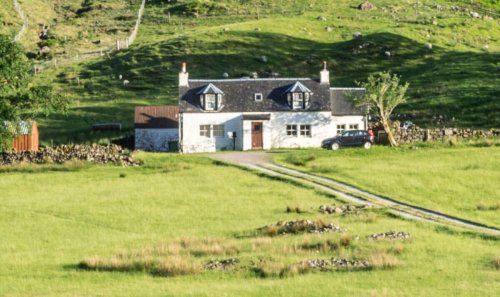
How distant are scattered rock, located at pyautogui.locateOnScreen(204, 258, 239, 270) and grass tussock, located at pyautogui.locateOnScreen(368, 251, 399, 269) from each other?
4588mm

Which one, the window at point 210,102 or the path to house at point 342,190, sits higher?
the window at point 210,102

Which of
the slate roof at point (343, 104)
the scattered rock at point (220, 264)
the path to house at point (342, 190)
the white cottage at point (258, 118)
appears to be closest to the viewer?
the scattered rock at point (220, 264)

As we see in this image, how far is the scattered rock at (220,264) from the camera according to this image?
2803 centimetres

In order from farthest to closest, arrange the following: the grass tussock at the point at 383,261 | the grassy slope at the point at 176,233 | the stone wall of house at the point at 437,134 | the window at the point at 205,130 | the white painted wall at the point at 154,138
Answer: the white painted wall at the point at 154,138
the window at the point at 205,130
the stone wall of house at the point at 437,134
the grass tussock at the point at 383,261
the grassy slope at the point at 176,233

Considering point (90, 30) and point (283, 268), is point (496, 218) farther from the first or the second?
point (90, 30)

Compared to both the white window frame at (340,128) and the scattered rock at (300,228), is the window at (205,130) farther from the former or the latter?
the scattered rock at (300,228)

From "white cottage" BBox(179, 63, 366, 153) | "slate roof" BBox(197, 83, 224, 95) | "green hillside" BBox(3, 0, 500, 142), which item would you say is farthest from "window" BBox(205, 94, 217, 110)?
"green hillside" BBox(3, 0, 500, 142)

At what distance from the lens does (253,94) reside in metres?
73.5

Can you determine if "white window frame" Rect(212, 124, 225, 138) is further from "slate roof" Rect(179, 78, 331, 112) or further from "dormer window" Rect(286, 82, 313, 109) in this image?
"dormer window" Rect(286, 82, 313, 109)

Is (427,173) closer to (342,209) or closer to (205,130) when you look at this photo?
(342,209)

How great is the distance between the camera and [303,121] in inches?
2837

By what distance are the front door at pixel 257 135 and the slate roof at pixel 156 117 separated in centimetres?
749

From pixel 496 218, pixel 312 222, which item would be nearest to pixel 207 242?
pixel 312 222

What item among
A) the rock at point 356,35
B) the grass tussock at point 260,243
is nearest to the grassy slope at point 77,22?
the rock at point 356,35
